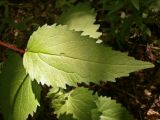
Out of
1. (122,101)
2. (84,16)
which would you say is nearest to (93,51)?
(84,16)

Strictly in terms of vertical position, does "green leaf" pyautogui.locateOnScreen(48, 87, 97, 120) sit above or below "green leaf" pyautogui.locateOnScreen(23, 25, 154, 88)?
below

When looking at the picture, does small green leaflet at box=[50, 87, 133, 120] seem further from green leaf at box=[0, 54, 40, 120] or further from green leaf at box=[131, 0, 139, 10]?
green leaf at box=[131, 0, 139, 10]

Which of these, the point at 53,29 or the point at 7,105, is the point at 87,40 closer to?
the point at 53,29

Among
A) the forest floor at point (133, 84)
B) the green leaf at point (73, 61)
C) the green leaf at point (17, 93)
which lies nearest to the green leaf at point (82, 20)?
the green leaf at point (17, 93)

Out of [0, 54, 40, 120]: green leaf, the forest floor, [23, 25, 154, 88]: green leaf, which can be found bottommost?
the forest floor

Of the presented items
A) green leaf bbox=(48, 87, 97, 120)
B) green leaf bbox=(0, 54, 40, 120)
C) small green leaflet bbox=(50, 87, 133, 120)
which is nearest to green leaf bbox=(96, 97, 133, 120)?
small green leaflet bbox=(50, 87, 133, 120)
